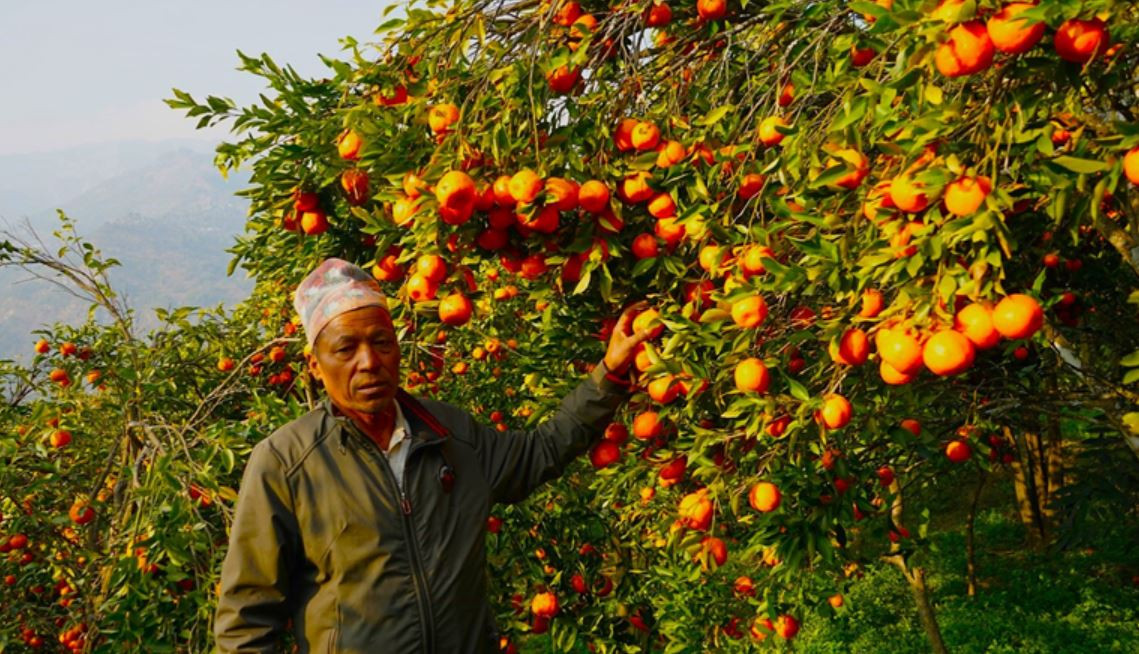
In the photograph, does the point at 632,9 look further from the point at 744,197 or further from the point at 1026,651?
the point at 1026,651

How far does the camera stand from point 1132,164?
4.01 ft

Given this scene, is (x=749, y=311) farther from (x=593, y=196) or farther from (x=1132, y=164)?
(x=1132, y=164)

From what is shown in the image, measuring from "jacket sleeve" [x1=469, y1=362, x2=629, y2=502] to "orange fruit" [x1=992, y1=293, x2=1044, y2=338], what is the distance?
1.02 meters

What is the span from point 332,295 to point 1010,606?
7.93 m

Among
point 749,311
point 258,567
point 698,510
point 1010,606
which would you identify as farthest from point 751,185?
point 1010,606

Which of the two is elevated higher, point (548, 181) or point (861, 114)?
point (548, 181)

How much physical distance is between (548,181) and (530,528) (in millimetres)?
2297

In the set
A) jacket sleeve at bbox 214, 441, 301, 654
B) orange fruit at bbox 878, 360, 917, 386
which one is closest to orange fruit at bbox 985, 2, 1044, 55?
orange fruit at bbox 878, 360, 917, 386

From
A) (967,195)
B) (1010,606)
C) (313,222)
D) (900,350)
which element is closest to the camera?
(967,195)

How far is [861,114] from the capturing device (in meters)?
1.52

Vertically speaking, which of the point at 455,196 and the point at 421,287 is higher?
the point at 455,196

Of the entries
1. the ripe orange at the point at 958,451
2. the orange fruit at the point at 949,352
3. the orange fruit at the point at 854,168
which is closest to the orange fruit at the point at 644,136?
the orange fruit at the point at 854,168

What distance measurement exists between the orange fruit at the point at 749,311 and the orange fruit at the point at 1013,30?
688mm

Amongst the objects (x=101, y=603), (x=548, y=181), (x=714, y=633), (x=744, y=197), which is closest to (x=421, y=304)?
(x=548, y=181)
